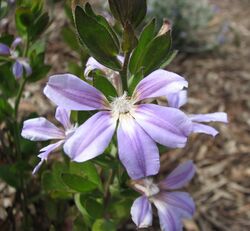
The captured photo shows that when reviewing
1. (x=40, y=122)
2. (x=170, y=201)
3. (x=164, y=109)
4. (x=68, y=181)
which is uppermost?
(x=164, y=109)

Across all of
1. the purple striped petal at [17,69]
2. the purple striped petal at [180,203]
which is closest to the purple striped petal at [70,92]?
the purple striped petal at [180,203]

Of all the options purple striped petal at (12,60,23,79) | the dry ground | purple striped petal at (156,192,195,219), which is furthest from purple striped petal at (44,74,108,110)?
the dry ground

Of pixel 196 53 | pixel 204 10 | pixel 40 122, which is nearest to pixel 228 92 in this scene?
pixel 196 53

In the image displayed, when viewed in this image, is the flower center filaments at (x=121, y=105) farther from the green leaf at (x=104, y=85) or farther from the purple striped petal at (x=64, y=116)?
the purple striped petal at (x=64, y=116)

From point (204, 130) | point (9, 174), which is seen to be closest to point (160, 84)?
point (204, 130)

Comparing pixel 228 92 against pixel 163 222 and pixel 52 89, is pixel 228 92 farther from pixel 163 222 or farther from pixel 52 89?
pixel 52 89
